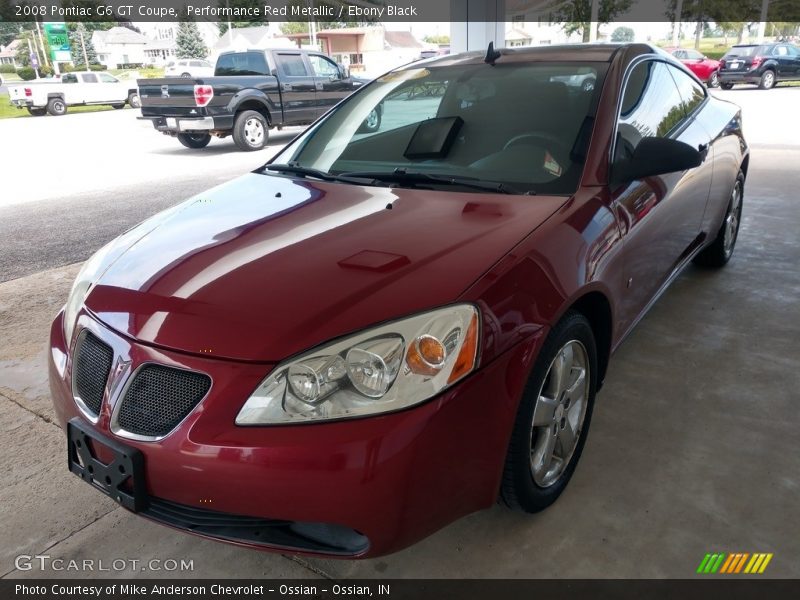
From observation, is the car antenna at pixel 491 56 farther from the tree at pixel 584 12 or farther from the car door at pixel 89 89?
the tree at pixel 584 12

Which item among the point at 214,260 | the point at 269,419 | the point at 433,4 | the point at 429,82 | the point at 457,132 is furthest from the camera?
the point at 433,4

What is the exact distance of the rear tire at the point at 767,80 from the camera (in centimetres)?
2039

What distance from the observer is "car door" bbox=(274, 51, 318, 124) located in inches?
472

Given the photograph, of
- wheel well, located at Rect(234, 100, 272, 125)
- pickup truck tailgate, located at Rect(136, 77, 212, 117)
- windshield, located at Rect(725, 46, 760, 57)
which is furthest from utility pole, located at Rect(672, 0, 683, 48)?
pickup truck tailgate, located at Rect(136, 77, 212, 117)

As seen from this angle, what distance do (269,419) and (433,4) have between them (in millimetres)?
11531

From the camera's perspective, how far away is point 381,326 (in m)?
1.61

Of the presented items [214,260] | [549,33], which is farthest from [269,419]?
[549,33]

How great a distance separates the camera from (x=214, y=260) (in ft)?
6.54

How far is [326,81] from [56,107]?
14.5 meters

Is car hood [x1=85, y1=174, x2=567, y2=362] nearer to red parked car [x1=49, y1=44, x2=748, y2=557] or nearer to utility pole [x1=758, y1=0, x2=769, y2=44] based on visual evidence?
red parked car [x1=49, y1=44, x2=748, y2=557]

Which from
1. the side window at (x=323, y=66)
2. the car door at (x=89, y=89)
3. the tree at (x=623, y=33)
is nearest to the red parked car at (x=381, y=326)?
the side window at (x=323, y=66)

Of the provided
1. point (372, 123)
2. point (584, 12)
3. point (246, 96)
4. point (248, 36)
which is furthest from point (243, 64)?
point (248, 36)

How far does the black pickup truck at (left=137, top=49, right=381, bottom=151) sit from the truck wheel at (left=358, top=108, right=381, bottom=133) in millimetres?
8543

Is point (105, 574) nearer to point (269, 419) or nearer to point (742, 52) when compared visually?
point (269, 419)
